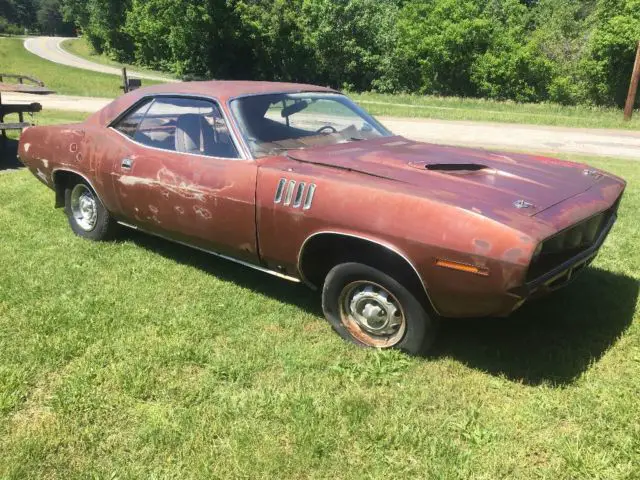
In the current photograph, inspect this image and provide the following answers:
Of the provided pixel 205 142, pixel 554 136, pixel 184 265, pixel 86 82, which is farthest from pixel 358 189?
pixel 86 82

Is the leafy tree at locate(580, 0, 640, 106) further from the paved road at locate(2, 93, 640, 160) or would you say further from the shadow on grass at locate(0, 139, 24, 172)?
the shadow on grass at locate(0, 139, 24, 172)

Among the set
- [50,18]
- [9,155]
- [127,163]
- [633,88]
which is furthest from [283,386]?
A: [50,18]

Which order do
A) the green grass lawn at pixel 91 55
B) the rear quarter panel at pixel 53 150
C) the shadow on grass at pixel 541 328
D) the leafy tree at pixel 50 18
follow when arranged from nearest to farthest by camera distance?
the shadow on grass at pixel 541 328 → the rear quarter panel at pixel 53 150 → the green grass lawn at pixel 91 55 → the leafy tree at pixel 50 18

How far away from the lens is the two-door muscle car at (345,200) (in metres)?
2.69

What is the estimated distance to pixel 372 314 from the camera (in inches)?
128

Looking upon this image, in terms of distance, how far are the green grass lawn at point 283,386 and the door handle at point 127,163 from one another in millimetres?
869

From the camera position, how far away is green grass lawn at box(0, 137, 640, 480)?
2418mm

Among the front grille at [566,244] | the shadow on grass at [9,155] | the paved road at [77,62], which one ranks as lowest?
the shadow on grass at [9,155]

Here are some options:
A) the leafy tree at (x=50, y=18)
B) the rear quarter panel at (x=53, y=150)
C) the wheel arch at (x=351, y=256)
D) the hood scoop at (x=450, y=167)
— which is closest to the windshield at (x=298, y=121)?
the wheel arch at (x=351, y=256)

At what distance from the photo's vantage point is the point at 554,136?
16.8m

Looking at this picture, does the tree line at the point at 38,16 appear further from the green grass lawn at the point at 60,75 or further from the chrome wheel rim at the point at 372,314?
the chrome wheel rim at the point at 372,314

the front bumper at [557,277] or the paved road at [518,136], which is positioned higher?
the front bumper at [557,277]

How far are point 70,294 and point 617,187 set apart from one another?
3.91 meters

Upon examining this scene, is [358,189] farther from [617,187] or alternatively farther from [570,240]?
[617,187]
